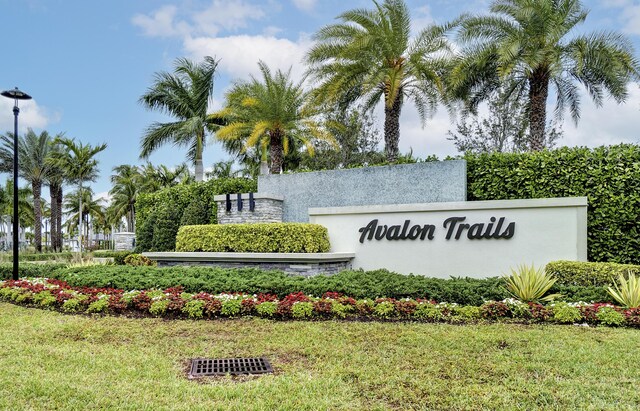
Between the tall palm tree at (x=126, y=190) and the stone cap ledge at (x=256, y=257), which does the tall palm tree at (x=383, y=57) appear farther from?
the tall palm tree at (x=126, y=190)

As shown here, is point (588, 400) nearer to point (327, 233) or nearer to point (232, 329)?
point (232, 329)

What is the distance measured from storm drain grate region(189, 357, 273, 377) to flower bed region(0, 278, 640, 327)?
7.65 ft

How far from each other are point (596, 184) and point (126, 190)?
50.0m

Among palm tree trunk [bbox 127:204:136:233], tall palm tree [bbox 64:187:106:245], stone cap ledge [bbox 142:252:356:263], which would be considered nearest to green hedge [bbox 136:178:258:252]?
stone cap ledge [bbox 142:252:356:263]

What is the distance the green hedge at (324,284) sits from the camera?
826cm

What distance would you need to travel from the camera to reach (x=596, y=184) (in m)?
10.6

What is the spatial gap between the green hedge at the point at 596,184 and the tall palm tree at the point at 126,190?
145 ft

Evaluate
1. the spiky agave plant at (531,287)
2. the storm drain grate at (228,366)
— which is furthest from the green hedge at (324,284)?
the storm drain grate at (228,366)

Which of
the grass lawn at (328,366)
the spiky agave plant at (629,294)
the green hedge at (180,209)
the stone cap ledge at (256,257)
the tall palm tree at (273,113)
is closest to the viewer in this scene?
the grass lawn at (328,366)

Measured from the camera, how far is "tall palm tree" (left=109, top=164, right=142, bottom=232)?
163 ft

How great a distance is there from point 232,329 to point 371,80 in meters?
11.0

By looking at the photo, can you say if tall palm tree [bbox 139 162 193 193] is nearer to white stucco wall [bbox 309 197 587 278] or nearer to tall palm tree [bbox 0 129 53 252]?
tall palm tree [bbox 0 129 53 252]

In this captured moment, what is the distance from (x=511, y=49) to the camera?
1399 centimetres

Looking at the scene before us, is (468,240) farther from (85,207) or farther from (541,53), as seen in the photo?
(85,207)
